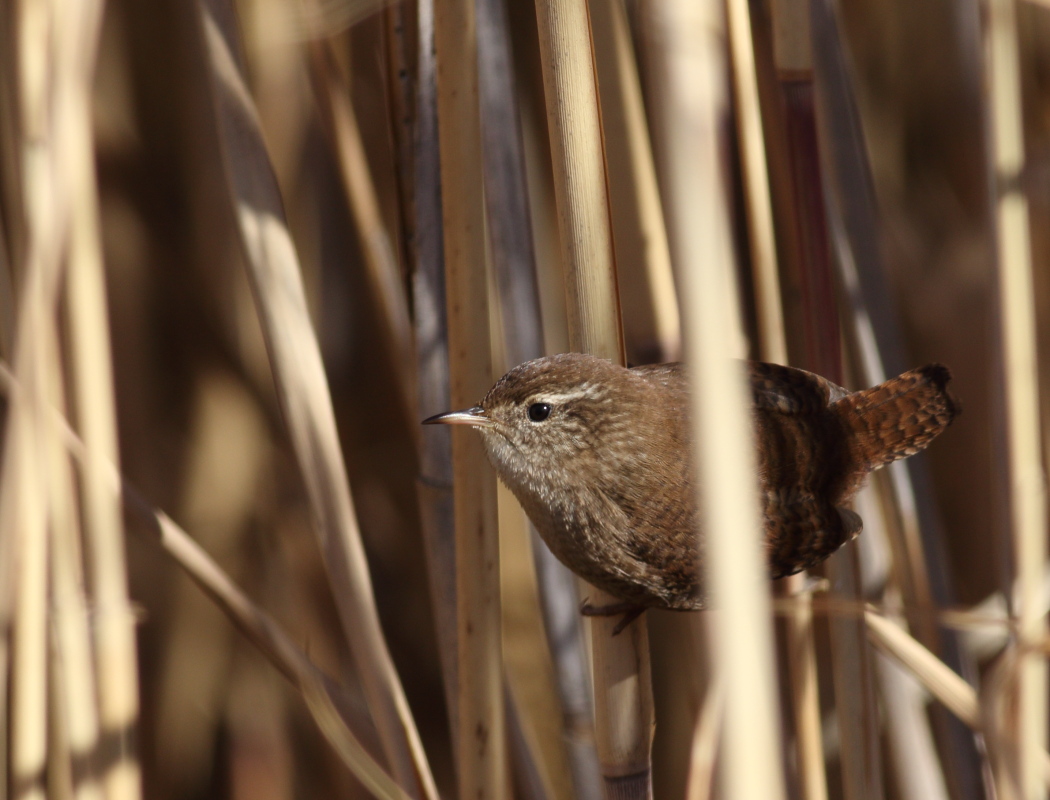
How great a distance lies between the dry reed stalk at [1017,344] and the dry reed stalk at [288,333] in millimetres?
845

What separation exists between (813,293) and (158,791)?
5.52 feet

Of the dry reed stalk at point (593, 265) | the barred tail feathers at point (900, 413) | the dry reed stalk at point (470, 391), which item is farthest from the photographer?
the barred tail feathers at point (900, 413)

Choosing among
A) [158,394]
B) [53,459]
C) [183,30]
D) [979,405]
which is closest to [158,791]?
[158,394]

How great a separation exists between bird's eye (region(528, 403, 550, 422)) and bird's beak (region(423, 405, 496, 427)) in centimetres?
8

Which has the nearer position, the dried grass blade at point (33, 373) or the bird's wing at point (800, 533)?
the dried grass blade at point (33, 373)

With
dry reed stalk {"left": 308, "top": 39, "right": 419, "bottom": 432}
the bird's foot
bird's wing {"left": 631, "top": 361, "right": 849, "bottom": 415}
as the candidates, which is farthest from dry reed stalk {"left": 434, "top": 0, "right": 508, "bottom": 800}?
dry reed stalk {"left": 308, "top": 39, "right": 419, "bottom": 432}

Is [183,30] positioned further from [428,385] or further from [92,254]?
[428,385]

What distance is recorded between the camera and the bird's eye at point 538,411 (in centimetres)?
126

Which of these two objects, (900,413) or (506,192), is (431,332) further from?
(900,413)

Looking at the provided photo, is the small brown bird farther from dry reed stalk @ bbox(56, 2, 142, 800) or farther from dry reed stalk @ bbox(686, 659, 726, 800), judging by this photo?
dry reed stalk @ bbox(56, 2, 142, 800)

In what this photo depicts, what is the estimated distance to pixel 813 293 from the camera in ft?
4.33

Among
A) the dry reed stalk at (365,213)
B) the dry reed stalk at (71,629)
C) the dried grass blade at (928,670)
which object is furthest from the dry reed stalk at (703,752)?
the dry reed stalk at (71,629)

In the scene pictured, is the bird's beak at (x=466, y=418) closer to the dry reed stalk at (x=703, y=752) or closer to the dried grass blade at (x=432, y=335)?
the dried grass blade at (x=432, y=335)

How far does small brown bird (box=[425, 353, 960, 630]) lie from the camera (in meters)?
1.16
